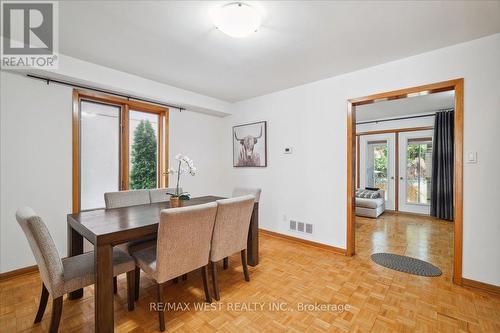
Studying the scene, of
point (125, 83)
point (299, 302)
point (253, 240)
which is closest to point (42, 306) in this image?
point (253, 240)

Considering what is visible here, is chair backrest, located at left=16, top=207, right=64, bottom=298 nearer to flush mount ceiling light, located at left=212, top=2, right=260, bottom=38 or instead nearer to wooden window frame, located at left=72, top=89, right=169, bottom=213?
wooden window frame, located at left=72, top=89, right=169, bottom=213

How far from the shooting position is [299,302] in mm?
1971

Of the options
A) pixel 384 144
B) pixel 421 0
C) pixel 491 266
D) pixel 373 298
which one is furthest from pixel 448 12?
pixel 384 144

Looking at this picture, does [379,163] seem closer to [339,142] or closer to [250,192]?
[339,142]

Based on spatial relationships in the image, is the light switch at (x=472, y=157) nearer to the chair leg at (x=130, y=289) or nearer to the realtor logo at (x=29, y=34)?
A: the chair leg at (x=130, y=289)

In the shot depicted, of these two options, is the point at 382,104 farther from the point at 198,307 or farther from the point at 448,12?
the point at 198,307

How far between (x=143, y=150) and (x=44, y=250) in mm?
2374

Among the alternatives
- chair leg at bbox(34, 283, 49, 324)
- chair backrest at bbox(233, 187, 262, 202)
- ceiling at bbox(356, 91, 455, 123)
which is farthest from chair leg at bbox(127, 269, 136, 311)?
ceiling at bbox(356, 91, 455, 123)

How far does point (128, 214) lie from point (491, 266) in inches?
135

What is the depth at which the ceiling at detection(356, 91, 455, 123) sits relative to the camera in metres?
4.10

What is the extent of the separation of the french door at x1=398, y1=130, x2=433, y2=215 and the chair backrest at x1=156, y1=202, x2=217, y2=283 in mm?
5626

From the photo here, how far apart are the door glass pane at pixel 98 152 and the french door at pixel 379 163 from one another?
5929 millimetres

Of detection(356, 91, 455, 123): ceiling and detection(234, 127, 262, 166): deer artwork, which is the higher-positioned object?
detection(356, 91, 455, 123): ceiling

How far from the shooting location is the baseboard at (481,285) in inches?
81.9
